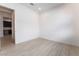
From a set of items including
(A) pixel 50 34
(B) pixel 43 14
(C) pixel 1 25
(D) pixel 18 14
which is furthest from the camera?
(C) pixel 1 25

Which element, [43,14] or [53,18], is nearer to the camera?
[53,18]

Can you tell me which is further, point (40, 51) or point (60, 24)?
point (60, 24)

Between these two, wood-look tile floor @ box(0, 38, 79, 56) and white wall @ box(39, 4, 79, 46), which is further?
white wall @ box(39, 4, 79, 46)

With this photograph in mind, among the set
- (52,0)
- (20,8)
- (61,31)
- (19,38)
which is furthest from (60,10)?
(52,0)

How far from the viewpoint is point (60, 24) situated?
5000 millimetres

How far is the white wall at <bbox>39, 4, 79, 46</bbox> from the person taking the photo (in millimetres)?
4277

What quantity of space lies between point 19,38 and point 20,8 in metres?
1.77

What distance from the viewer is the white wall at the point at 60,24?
168 inches

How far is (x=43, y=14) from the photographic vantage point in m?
6.85

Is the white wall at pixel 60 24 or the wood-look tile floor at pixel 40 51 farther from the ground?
the white wall at pixel 60 24

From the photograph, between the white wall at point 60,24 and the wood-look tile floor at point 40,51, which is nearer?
the wood-look tile floor at point 40,51

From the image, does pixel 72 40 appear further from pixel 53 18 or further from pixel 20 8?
pixel 20 8

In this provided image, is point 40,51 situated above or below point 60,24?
below

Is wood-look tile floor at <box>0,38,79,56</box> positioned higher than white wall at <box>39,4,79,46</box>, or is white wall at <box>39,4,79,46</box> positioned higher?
white wall at <box>39,4,79,46</box>
